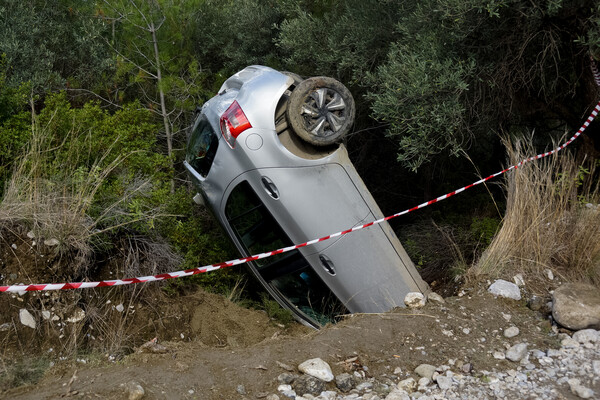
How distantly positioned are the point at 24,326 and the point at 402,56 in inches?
193

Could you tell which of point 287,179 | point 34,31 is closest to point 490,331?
point 287,179

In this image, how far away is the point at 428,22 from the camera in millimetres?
7383

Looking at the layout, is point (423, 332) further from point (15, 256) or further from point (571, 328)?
point (15, 256)

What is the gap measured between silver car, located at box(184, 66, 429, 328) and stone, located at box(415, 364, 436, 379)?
150cm

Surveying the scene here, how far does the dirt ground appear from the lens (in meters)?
4.43

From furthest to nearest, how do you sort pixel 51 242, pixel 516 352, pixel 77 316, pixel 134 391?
1. pixel 51 242
2. pixel 77 316
3. pixel 516 352
4. pixel 134 391

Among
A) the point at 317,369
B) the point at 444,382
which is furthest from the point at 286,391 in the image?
the point at 444,382

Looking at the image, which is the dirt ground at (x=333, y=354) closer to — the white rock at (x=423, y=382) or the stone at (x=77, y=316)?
the white rock at (x=423, y=382)

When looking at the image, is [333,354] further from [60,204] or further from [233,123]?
[60,204]

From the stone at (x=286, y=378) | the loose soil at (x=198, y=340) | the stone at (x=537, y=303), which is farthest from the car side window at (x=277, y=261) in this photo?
the stone at (x=286, y=378)

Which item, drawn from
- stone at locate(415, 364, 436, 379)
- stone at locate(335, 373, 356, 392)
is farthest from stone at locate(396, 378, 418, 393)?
stone at locate(335, 373, 356, 392)

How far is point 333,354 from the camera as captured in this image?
494 centimetres

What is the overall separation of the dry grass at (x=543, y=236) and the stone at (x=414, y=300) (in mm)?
622

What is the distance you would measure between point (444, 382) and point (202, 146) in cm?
366
